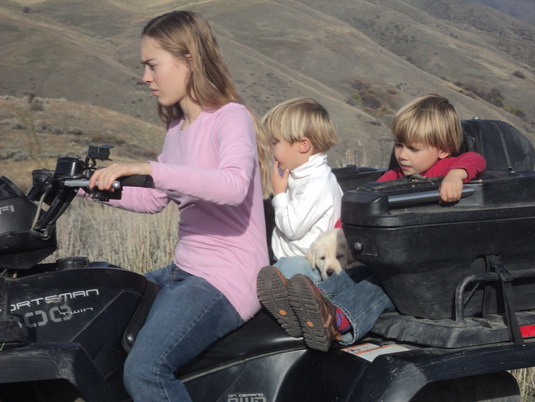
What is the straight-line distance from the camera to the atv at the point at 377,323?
261 centimetres

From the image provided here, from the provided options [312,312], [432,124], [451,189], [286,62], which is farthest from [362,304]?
[286,62]

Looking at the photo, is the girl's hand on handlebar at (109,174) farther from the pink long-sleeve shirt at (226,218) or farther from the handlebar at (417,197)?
the handlebar at (417,197)

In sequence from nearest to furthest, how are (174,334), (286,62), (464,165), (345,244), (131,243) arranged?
(174,334), (464,165), (345,244), (131,243), (286,62)

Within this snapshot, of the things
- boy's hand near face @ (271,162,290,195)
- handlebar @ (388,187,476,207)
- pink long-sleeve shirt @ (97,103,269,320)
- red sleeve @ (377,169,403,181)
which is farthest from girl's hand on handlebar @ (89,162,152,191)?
red sleeve @ (377,169,403,181)

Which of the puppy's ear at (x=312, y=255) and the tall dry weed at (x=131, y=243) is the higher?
the puppy's ear at (x=312, y=255)

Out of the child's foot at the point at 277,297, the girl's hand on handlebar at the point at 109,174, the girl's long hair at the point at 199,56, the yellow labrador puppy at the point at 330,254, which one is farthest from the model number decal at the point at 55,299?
the yellow labrador puppy at the point at 330,254

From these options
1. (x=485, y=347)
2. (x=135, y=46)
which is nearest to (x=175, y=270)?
(x=485, y=347)

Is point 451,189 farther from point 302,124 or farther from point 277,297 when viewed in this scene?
point 302,124

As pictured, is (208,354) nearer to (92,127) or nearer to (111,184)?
(111,184)

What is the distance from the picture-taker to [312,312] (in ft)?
9.35

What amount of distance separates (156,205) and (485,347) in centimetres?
154

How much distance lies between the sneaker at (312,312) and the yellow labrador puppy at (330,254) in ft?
1.62

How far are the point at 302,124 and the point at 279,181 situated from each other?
30 centimetres

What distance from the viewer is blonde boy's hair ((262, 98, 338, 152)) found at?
3.93 m
